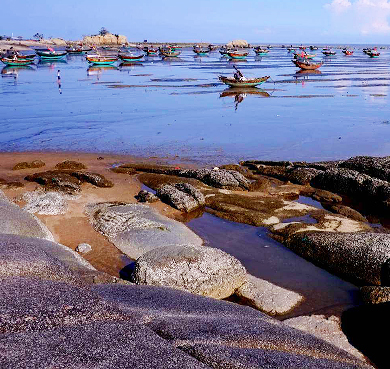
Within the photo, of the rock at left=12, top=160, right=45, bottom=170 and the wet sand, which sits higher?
the rock at left=12, top=160, right=45, bottom=170

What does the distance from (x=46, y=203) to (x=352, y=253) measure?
349 inches

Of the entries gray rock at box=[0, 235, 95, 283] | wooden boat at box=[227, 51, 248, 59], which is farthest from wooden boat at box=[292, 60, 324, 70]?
gray rock at box=[0, 235, 95, 283]

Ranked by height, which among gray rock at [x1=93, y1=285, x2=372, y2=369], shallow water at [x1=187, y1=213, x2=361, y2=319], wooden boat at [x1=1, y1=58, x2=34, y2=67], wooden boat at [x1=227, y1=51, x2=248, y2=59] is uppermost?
wooden boat at [x1=227, y1=51, x2=248, y2=59]

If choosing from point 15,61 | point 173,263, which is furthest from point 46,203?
point 15,61

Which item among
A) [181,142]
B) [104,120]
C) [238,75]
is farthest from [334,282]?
[238,75]

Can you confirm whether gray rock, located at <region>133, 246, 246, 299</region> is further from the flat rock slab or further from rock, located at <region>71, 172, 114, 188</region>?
rock, located at <region>71, 172, 114, 188</region>

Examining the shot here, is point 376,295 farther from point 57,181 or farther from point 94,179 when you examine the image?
point 57,181

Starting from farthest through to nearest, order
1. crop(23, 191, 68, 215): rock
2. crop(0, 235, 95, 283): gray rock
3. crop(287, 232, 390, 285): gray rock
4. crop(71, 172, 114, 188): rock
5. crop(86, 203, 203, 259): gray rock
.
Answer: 1. crop(71, 172, 114, 188): rock
2. crop(23, 191, 68, 215): rock
3. crop(86, 203, 203, 259): gray rock
4. crop(287, 232, 390, 285): gray rock
5. crop(0, 235, 95, 283): gray rock

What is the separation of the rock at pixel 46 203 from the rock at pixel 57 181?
0.67 m

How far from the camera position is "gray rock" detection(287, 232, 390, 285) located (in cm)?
908

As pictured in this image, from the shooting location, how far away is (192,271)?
8164mm

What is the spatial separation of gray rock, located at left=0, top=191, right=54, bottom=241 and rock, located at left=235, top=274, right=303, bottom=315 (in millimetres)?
4744

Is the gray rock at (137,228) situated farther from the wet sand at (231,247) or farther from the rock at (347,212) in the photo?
the rock at (347,212)

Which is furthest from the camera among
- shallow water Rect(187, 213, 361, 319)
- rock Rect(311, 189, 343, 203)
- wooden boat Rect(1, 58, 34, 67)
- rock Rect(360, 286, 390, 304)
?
wooden boat Rect(1, 58, 34, 67)
